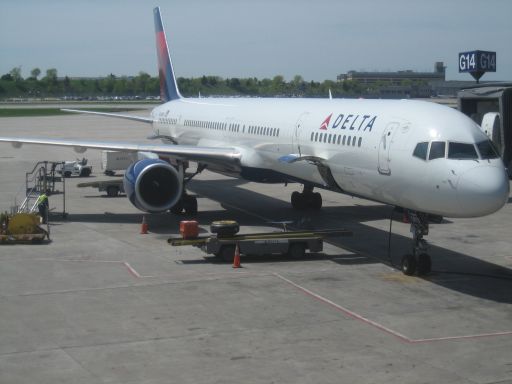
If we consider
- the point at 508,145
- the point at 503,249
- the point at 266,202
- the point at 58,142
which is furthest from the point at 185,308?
the point at 508,145

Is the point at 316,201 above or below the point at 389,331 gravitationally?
above

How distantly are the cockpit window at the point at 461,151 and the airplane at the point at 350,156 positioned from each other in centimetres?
2

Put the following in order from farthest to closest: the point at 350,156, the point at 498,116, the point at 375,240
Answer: the point at 498,116
the point at 375,240
the point at 350,156

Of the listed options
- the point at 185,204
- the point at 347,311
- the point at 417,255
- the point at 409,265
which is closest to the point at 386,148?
the point at 417,255

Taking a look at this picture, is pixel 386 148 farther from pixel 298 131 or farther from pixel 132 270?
pixel 132 270

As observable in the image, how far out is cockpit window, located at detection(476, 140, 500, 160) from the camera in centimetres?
1677

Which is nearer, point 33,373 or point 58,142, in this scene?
point 33,373

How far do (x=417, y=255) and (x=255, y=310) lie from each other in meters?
4.92

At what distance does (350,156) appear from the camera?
19844 mm

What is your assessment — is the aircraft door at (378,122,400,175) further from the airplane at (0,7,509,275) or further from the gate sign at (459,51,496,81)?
the gate sign at (459,51,496,81)

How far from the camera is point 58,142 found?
90.6ft

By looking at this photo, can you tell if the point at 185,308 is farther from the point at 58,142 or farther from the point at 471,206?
the point at 58,142

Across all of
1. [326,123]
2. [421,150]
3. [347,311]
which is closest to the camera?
[347,311]

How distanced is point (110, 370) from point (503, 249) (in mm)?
13628
